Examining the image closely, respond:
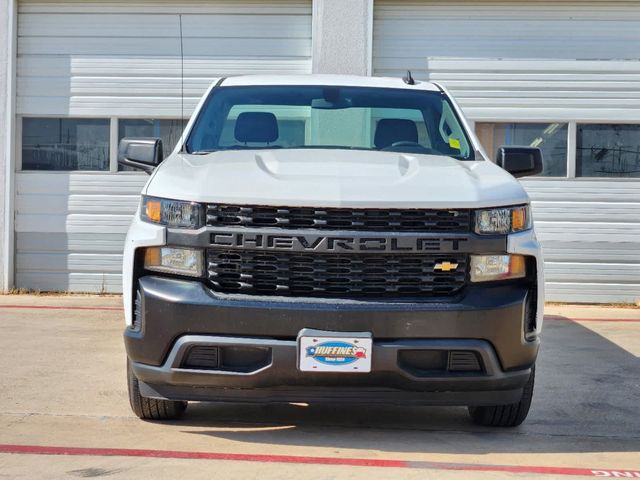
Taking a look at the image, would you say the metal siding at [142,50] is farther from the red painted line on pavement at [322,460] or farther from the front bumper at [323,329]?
the red painted line on pavement at [322,460]

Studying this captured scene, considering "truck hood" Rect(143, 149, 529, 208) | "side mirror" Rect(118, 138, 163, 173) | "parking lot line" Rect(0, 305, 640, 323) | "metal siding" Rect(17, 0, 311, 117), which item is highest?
"metal siding" Rect(17, 0, 311, 117)

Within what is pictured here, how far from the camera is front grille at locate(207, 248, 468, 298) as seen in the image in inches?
207

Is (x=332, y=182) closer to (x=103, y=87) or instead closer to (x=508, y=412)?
(x=508, y=412)

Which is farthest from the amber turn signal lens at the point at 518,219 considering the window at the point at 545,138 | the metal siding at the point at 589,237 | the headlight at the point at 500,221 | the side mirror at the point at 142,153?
the window at the point at 545,138

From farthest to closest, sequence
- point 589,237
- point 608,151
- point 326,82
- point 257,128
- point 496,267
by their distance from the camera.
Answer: point 608,151
point 589,237
point 326,82
point 257,128
point 496,267

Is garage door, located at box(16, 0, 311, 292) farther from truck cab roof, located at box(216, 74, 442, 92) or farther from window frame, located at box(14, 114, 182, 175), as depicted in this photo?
truck cab roof, located at box(216, 74, 442, 92)

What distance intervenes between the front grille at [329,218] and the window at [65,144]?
26.0 ft

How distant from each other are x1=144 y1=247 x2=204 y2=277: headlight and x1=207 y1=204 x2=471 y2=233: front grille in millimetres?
175

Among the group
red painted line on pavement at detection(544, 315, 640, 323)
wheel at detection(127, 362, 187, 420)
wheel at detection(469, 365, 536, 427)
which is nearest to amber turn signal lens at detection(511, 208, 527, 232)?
wheel at detection(469, 365, 536, 427)

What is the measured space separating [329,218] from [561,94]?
314 inches

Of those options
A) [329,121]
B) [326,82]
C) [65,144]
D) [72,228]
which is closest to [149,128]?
[65,144]

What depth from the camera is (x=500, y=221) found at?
5.39 metres

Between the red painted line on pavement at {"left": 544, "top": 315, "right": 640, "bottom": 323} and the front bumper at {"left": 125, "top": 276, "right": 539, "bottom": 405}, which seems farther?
the red painted line on pavement at {"left": 544, "top": 315, "right": 640, "bottom": 323}

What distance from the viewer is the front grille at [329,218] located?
5.24 m
